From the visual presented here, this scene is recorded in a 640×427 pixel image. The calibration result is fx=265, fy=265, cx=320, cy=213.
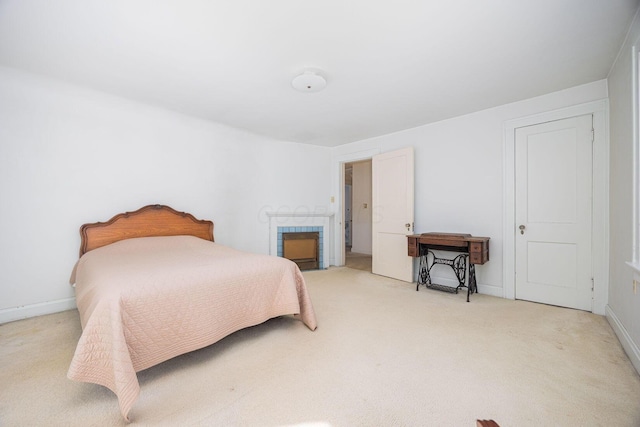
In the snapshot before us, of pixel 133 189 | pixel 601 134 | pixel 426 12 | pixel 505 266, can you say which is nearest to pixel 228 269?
pixel 133 189

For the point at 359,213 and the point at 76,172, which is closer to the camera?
the point at 76,172

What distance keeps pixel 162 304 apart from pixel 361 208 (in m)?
5.77

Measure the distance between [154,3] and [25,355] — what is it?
2.53 m

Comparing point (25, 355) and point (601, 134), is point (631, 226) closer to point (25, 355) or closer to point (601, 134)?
point (601, 134)

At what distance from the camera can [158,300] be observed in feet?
5.23

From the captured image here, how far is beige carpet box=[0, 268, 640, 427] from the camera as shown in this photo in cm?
131

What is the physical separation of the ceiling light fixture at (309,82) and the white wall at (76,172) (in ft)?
6.00

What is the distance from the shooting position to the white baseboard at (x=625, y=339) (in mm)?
1686

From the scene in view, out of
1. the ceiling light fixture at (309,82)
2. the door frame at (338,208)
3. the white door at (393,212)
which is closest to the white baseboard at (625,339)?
the white door at (393,212)

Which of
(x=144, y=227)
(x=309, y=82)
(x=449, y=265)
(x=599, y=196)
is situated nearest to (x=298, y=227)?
(x=144, y=227)

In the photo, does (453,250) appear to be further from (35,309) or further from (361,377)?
(35,309)

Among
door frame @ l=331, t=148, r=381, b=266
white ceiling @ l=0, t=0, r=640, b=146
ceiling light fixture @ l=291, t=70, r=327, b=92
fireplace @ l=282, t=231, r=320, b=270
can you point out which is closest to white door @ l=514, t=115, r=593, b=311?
white ceiling @ l=0, t=0, r=640, b=146

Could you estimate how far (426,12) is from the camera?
1702 mm

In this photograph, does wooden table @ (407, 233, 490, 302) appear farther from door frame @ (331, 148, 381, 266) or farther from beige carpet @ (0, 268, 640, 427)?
door frame @ (331, 148, 381, 266)
